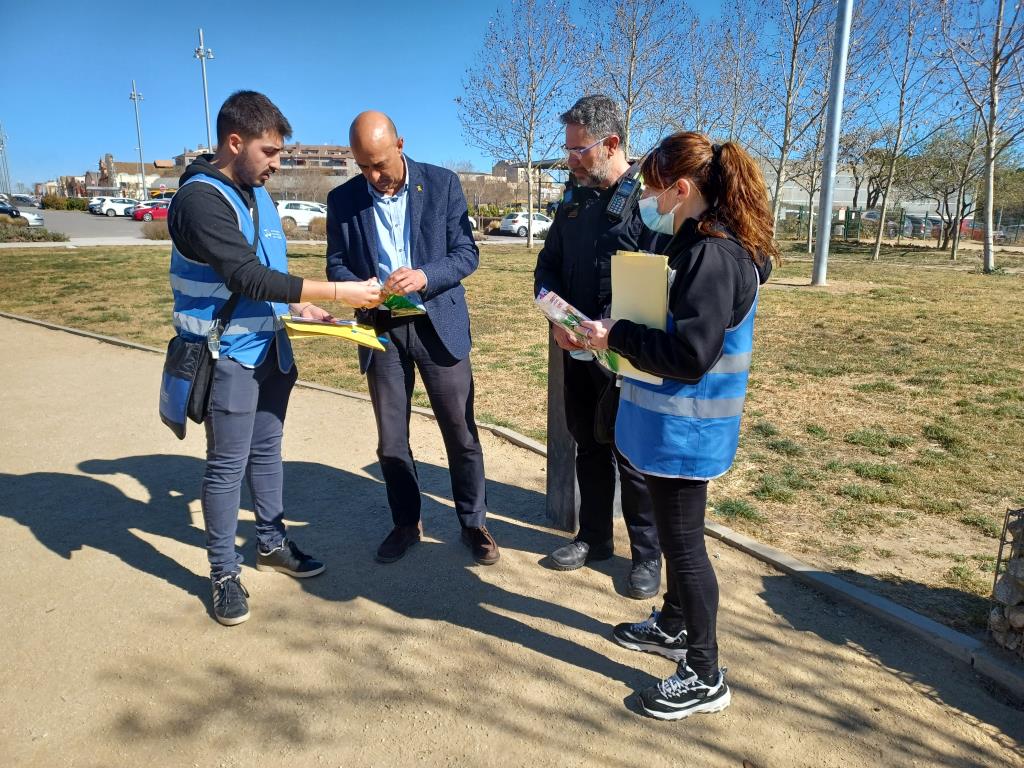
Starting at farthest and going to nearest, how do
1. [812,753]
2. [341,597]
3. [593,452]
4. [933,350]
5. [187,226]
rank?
[933,350]
[593,452]
[341,597]
[187,226]
[812,753]

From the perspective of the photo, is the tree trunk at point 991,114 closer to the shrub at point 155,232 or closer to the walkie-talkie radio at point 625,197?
the walkie-talkie radio at point 625,197

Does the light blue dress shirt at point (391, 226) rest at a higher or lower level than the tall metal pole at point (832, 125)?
lower

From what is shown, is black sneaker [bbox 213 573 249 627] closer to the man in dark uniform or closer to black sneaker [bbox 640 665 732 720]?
the man in dark uniform

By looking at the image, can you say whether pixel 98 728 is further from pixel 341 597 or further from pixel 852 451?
pixel 852 451

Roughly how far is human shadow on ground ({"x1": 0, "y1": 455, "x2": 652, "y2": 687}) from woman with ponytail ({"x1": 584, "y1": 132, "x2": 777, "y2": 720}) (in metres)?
0.45

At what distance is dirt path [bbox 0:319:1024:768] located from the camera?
224 centimetres

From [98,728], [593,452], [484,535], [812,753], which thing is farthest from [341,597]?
[812,753]

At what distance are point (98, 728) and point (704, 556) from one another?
6.92 ft

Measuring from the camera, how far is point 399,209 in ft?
10.5

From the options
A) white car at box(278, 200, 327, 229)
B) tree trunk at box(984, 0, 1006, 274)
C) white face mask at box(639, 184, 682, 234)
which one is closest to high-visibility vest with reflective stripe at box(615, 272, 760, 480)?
white face mask at box(639, 184, 682, 234)

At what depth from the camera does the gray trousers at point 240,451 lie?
2.88 metres

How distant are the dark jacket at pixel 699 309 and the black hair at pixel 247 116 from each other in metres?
1.70

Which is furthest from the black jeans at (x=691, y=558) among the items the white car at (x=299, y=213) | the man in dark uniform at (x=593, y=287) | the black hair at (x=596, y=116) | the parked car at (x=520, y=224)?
the parked car at (x=520, y=224)

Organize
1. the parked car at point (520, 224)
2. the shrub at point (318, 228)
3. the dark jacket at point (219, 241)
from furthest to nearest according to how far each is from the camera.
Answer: the parked car at point (520, 224) → the shrub at point (318, 228) → the dark jacket at point (219, 241)
